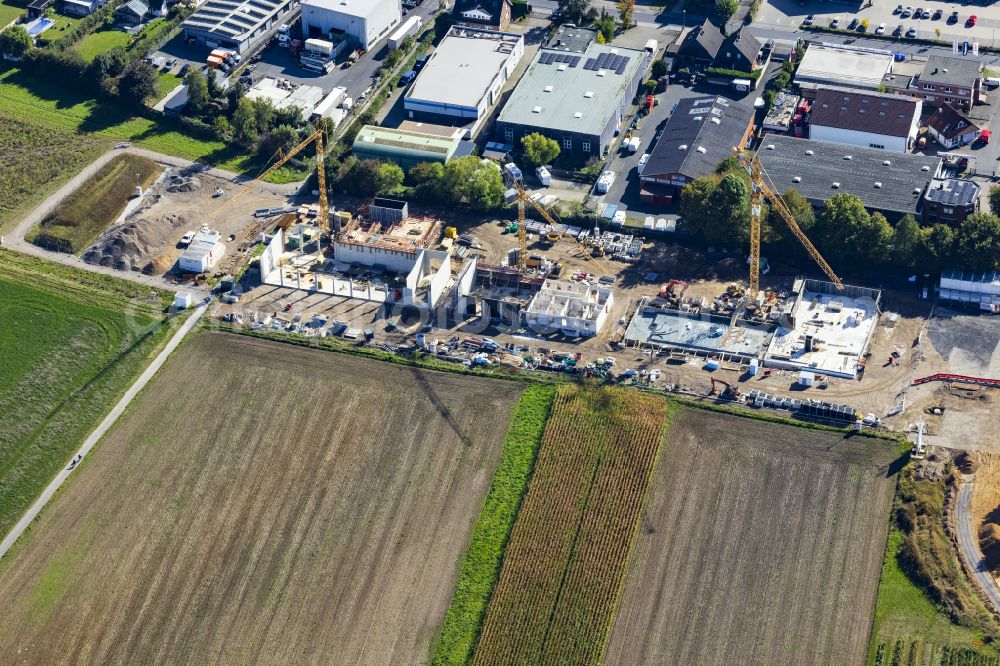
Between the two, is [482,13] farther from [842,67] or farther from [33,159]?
[33,159]

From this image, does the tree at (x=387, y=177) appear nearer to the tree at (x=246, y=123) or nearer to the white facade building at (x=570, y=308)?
the tree at (x=246, y=123)

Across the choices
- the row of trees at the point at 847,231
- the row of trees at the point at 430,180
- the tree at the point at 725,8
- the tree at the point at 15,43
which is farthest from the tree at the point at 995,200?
the tree at the point at 15,43

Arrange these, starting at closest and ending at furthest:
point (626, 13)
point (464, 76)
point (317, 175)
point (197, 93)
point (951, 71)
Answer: point (317, 175) → point (951, 71) → point (197, 93) → point (464, 76) → point (626, 13)

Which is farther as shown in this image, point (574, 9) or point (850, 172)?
point (574, 9)

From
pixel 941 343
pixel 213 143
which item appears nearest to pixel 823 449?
pixel 941 343

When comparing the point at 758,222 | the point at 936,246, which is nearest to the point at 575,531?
the point at 758,222

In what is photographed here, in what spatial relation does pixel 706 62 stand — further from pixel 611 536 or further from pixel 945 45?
pixel 611 536

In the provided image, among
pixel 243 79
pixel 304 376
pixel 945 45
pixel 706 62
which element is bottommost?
pixel 304 376
